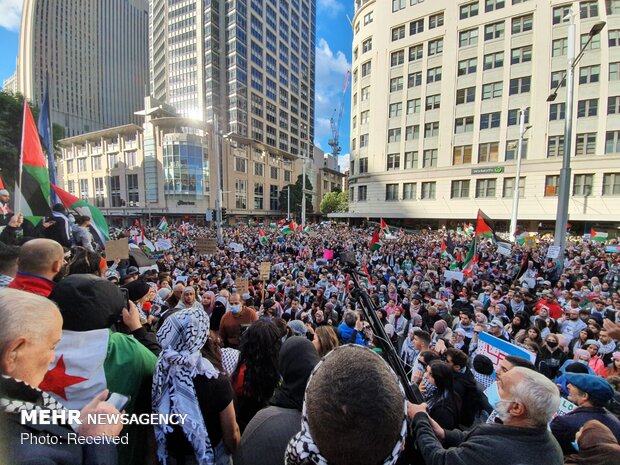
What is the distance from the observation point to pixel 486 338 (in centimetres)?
384

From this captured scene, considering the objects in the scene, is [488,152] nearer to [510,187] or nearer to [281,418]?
Result: [510,187]

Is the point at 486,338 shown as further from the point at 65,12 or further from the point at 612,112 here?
the point at 612,112

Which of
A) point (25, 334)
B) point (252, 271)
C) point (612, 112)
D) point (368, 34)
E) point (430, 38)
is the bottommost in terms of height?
point (252, 271)

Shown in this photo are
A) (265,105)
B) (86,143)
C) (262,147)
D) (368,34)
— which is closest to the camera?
(368,34)

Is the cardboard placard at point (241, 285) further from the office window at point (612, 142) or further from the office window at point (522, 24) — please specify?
the office window at point (522, 24)

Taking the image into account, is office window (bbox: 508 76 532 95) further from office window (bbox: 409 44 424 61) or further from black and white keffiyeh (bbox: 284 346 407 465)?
black and white keffiyeh (bbox: 284 346 407 465)

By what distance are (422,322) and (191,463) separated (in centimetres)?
616

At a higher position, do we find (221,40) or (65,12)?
(221,40)

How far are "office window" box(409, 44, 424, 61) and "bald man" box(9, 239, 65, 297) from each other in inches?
1591

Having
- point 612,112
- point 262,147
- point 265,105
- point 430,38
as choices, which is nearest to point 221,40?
point 265,105

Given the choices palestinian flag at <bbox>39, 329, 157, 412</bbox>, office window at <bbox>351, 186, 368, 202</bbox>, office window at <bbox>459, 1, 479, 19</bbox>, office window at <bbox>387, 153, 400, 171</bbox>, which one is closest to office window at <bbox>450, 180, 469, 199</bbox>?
office window at <bbox>387, 153, 400, 171</bbox>

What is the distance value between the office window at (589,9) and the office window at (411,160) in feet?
60.3

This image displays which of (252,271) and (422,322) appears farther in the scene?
(252,271)

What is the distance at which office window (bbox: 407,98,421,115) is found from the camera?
33688mm
